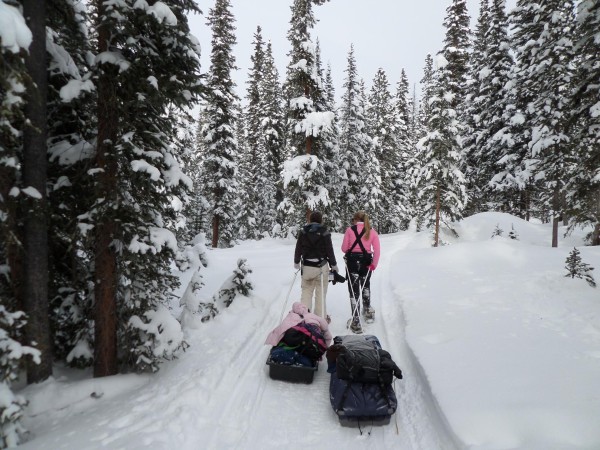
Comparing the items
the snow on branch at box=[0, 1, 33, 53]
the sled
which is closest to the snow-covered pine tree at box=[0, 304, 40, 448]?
the snow on branch at box=[0, 1, 33, 53]

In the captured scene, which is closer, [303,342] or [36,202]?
[36,202]

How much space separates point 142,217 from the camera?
18.2 feet

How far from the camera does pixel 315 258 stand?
7.34 meters

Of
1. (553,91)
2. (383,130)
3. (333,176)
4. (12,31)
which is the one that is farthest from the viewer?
(383,130)

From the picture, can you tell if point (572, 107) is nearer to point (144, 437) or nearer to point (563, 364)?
point (563, 364)

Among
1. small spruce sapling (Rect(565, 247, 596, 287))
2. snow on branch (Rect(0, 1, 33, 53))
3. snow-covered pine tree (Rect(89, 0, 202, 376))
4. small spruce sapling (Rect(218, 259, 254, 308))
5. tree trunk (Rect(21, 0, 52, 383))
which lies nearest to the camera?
snow on branch (Rect(0, 1, 33, 53))

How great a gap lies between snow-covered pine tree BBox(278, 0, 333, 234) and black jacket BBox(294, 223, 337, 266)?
37.7 feet

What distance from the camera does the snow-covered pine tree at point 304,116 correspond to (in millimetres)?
17172

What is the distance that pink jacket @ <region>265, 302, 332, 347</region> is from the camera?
5.70 meters

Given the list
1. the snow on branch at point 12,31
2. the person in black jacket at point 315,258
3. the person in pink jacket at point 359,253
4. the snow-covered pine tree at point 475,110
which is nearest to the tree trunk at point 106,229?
the snow on branch at point 12,31

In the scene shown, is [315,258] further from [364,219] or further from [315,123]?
[315,123]

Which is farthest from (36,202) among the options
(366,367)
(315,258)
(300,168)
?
(300,168)

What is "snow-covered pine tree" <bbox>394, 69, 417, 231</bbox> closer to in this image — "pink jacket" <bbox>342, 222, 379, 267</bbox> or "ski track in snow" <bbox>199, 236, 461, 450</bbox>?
"pink jacket" <bbox>342, 222, 379, 267</bbox>

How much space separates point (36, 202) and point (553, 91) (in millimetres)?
22033
